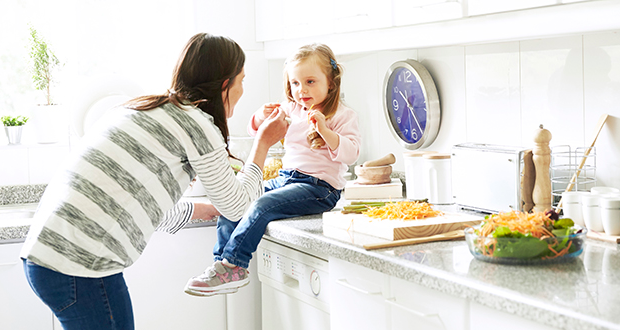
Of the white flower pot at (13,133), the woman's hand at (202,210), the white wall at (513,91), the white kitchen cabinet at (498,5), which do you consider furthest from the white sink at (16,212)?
the white kitchen cabinet at (498,5)

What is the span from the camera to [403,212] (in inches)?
67.5

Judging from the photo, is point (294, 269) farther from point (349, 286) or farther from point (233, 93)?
point (233, 93)

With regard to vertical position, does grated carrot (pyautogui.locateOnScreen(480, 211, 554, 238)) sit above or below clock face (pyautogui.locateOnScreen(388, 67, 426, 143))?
below

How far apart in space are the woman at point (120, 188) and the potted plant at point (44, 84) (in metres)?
1.49

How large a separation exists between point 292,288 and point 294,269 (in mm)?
78

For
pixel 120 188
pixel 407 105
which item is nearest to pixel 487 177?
pixel 407 105

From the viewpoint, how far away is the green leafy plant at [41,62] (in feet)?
9.36

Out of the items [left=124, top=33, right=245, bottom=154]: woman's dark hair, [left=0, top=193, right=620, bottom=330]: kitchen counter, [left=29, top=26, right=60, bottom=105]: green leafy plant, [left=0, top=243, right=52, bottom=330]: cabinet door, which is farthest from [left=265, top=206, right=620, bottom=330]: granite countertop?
[left=29, top=26, right=60, bottom=105]: green leafy plant

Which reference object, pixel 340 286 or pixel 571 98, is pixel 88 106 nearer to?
pixel 340 286

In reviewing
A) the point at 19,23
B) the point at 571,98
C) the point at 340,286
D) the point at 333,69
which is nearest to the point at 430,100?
the point at 333,69

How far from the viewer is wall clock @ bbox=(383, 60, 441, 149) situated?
2.31 metres

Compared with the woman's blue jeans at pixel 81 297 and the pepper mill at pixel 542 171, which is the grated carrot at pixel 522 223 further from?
the woman's blue jeans at pixel 81 297

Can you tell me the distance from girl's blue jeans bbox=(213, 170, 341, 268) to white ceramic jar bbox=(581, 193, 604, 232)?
809 millimetres

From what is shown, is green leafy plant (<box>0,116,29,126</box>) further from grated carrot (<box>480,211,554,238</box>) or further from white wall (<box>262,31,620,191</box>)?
grated carrot (<box>480,211,554,238</box>)
